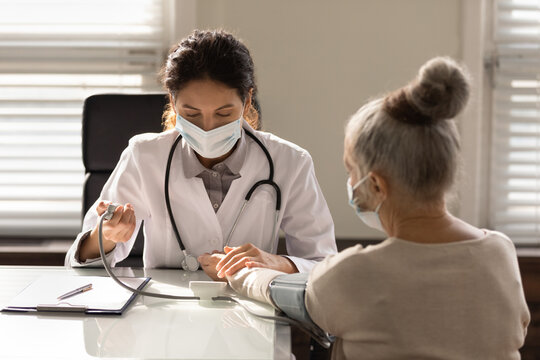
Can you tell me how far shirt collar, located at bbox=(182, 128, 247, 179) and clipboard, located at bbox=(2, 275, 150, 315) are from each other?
32 cm

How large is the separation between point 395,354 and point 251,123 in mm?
946

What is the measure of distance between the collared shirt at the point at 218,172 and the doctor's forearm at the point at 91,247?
0.26 metres

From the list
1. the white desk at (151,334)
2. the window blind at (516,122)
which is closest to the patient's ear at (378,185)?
the white desk at (151,334)

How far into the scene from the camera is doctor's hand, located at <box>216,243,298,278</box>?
136 cm

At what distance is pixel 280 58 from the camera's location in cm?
255

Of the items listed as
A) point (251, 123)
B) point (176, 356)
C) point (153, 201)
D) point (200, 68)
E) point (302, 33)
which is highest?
point (302, 33)

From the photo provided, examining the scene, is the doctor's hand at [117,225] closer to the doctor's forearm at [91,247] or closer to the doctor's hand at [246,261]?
the doctor's forearm at [91,247]

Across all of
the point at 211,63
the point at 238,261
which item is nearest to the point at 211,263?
the point at 238,261

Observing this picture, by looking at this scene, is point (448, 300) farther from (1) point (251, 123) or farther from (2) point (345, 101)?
(2) point (345, 101)

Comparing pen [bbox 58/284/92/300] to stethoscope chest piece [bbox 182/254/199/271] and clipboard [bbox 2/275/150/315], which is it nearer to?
clipboard [bbox 2/275/150/315]

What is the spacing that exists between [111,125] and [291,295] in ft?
3.63

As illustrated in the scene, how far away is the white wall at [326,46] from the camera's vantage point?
2.53 m

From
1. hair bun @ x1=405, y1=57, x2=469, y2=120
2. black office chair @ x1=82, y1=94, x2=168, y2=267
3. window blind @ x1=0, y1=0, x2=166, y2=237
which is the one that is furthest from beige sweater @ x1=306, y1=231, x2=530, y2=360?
window blind @ x1=0, y1=0, x2=166, y2=237

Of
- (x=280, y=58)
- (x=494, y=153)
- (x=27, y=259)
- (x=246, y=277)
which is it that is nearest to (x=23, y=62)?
(x=27, y=259)
